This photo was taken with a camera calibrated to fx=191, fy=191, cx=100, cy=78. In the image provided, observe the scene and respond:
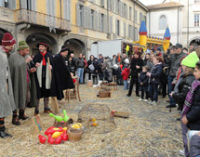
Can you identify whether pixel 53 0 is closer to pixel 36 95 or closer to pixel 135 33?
pixel 36 95

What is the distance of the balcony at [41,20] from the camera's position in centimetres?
1272

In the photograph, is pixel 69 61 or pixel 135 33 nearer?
pixel 69 61

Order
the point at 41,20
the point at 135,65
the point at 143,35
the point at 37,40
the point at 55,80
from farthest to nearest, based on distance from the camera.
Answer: the point at 37,40, the point at 143,35, the point at 41,20, the point at 135,65, the point at 55,80

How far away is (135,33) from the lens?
29828 millimetres

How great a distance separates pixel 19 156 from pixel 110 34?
21072 millimetres

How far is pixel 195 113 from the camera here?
2162 mm

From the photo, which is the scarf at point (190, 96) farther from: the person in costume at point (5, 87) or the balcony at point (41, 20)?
the balcony at point (41, 20)

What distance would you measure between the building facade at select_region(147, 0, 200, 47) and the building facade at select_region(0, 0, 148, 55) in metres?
8.60

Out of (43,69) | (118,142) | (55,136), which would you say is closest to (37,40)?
(43,69)

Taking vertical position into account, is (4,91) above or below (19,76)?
below

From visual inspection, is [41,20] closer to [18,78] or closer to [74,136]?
[18,78]

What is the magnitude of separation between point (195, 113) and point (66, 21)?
15.3m

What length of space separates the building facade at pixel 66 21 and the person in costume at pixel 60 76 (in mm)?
9136

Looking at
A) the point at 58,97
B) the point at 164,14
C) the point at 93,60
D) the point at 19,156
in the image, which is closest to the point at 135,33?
the point at 164,14
